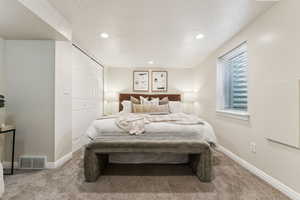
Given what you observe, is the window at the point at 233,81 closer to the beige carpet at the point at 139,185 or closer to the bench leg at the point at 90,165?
the beige carpet at the point at 139,185

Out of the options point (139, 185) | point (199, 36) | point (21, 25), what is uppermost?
point (199, 36)

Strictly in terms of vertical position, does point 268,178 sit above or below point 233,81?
below

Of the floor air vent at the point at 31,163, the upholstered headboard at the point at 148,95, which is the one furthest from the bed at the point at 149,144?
the upholstered headboard at the point at 148,95

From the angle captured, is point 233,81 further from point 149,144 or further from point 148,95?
point 148,95

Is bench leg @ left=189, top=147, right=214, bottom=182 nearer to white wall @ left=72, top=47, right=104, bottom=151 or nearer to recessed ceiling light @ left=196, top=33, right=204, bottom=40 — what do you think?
recessed ceiling light @ left=196, top=33, right=204, bottom=40

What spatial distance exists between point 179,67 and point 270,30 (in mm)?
3190

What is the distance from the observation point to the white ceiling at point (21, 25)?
5.38 ft

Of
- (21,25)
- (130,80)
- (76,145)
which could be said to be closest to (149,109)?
(130,80)

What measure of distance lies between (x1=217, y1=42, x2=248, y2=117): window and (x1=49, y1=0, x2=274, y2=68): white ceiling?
0.34m

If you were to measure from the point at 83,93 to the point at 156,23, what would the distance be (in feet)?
7.23

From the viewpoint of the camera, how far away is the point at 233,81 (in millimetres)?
3086

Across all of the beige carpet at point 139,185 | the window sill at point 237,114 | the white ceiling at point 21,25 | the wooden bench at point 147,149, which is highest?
the white ceiling at point 21,25

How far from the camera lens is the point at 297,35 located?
158 centimetres

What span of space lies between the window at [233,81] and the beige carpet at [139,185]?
1139 mm
